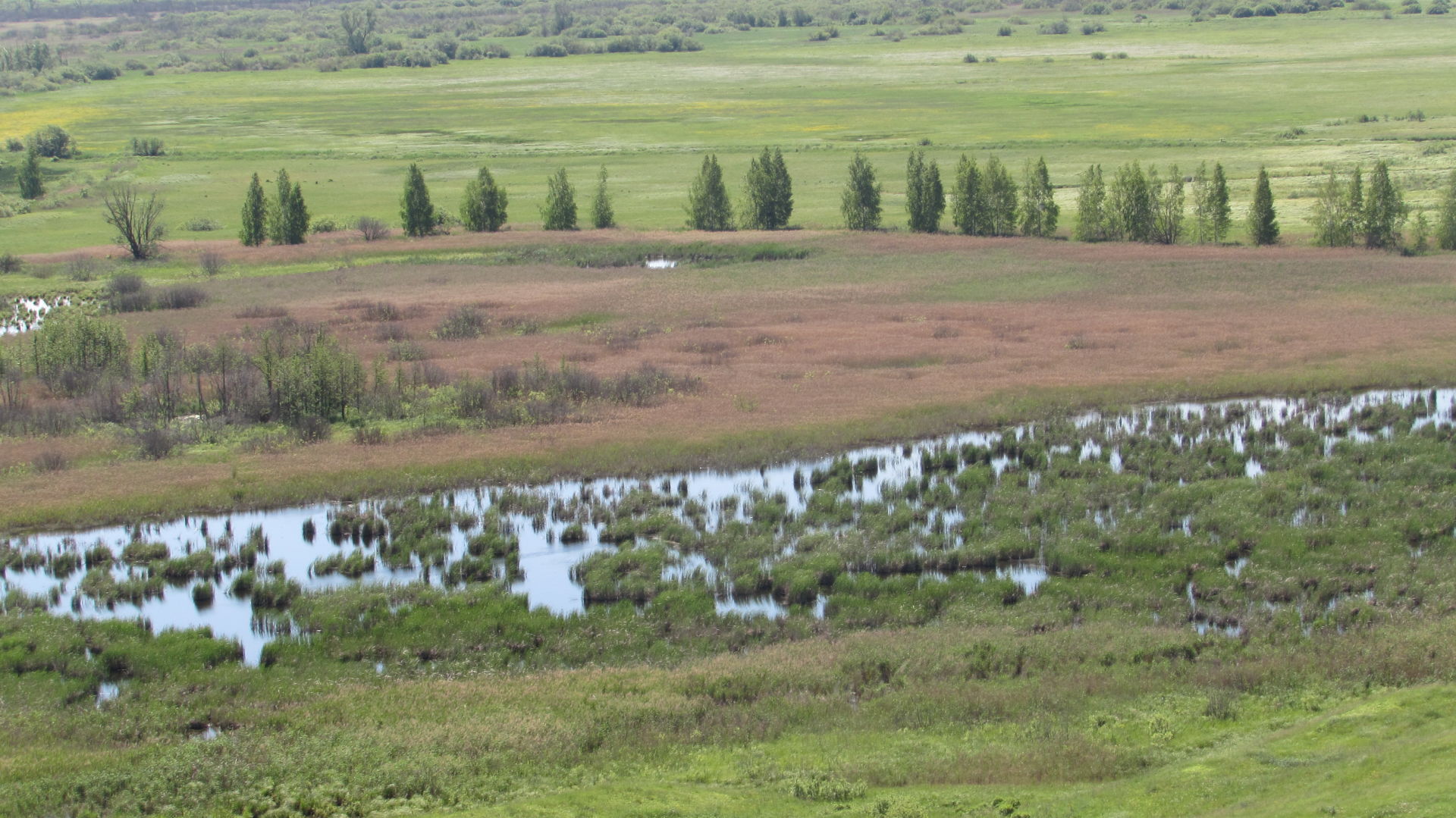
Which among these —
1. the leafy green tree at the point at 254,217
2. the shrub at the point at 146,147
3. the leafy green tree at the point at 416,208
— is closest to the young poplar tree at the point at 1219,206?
the leafy green tree at the point at 416,208

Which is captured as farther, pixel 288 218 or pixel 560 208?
pixel 560 208

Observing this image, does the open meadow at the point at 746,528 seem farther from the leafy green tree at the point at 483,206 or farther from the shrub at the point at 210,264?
the leafy green tree at the point at 483,206

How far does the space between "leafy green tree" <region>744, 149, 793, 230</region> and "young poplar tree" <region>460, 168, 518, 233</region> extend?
19.4 meters

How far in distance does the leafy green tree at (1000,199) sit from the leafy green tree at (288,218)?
5026 cm

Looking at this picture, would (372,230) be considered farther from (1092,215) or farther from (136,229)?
(1092,215)

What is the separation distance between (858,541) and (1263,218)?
59.0m

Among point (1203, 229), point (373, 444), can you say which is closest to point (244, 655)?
point (373, 444)

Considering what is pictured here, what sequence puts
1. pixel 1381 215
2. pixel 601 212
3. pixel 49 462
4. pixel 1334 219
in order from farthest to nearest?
pixel 601 212 < pixel 1334 219 < pixel 1381 215 < pixel 49 462

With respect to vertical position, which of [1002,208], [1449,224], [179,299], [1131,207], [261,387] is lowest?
[261,387]

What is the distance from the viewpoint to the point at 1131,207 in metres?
85.6

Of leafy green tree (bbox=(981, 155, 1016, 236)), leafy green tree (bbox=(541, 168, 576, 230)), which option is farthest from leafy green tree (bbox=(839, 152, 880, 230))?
leafy green tree (bbox=(541, 168, 576, 230))

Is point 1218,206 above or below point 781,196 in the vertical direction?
below

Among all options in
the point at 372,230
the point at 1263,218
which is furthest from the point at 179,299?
the point at 1263,218

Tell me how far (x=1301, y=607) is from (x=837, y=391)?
23869mm
